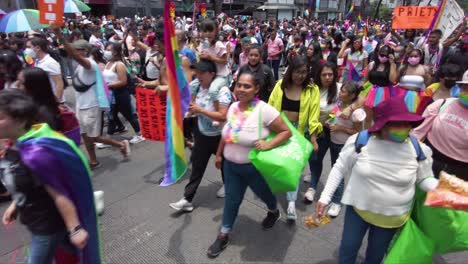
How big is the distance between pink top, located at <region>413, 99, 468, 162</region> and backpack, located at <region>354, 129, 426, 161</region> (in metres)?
0.80

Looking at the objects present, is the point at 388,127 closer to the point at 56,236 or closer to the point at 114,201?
the point at 56,236

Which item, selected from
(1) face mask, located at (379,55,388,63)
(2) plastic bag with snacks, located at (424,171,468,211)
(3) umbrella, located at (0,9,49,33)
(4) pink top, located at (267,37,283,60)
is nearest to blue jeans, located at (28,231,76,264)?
(2) plastic bag with snacks, located at (424,171,468,211)

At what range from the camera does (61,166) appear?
6.22 feet

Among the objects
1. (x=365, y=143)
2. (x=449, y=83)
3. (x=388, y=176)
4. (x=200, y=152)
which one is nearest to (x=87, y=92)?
(x=200, y=152)

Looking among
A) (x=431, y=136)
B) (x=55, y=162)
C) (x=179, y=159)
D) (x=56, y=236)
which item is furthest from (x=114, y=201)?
(x=431, y=136)

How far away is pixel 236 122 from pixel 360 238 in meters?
1.29

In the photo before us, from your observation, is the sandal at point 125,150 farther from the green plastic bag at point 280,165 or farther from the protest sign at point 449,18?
the protest sign at point 449,18

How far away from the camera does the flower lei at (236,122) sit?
2717 mm

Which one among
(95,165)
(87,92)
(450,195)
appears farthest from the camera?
(95,165)

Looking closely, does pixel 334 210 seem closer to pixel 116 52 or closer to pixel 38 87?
pixel 38 87

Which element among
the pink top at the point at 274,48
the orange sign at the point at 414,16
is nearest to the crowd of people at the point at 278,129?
the orange sign at the point at 414,16

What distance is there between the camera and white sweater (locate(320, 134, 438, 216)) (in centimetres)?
207

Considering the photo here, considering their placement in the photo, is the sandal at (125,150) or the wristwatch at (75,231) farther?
the sandal at (125,150)

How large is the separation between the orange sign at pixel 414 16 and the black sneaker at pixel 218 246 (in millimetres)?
6426
